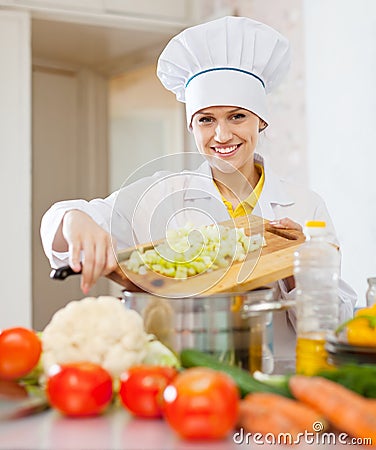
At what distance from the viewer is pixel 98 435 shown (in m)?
0.90

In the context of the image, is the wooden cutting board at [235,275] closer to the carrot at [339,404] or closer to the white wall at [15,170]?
the carrot at [339,404]

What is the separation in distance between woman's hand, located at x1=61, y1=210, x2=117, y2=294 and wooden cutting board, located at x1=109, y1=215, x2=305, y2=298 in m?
0.02

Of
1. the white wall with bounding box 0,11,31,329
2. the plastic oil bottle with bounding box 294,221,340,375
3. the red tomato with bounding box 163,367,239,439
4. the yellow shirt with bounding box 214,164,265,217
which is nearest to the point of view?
the red tomato with bounding box 163,367,239,439

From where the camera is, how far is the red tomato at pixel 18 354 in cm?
112

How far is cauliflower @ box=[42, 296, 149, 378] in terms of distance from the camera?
42.7 inches

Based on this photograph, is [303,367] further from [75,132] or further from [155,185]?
[75,132]

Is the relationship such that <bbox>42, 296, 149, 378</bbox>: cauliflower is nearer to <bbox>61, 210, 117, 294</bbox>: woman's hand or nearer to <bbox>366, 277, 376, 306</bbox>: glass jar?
<bbox>61, 210, 117, 294</bbox>: woman's hand

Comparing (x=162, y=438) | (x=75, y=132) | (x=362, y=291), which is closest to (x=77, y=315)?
(x=162, y=438)

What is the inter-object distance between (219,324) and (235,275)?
7.6 inches

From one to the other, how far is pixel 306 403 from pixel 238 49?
3.73ft

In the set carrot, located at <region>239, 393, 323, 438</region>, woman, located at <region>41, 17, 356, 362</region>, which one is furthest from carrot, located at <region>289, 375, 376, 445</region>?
woman, located at <region>41, 17, 356, 362</region>

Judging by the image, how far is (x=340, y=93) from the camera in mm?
3271

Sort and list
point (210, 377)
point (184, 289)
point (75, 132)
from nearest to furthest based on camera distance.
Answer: point (210, 377)
point (184, 289)
point (75, 132)

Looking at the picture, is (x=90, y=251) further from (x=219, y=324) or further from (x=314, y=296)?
(x=314, y=296)
